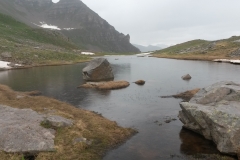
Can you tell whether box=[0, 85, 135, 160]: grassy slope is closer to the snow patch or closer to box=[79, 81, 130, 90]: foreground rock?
box=[79, 81, 130, 90]: foreground rock

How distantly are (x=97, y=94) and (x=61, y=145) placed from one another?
27.6 m

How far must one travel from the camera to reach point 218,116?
2166cm

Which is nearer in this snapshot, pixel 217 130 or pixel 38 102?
pixel 217 130

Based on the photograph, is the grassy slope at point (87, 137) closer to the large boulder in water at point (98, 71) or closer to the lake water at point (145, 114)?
the lake water at point (145, 114)

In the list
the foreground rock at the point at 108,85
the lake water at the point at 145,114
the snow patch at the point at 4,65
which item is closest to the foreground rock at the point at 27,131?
the lake water at the point at 145,114

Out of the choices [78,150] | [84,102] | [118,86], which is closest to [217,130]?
[78,150]

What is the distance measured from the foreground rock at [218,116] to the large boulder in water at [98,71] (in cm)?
4105

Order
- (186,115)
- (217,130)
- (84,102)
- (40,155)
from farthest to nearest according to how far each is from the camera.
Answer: (84,102), (186,115), (217,130), (40,155)

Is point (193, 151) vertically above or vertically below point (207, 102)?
below

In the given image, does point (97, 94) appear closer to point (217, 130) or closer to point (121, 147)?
point (121, 147)

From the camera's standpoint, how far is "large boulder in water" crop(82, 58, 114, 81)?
216 feet

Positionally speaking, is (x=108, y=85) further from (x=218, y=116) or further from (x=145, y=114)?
(x=218, y=116)

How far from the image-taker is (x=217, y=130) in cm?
2119

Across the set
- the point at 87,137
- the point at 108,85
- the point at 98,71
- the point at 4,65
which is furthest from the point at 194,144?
the point at 4,65
